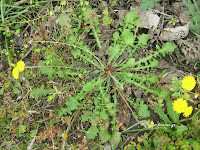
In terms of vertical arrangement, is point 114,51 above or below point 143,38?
below

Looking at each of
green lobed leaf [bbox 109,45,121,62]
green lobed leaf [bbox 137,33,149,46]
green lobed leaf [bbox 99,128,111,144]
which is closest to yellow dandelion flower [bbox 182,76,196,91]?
green lobed leaf [bbox 137,33,149,46]

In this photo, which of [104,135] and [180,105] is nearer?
[180,105]

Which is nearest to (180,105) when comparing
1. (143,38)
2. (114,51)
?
(143,38)

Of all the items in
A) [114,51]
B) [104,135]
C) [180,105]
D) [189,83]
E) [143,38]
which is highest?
[143,38]

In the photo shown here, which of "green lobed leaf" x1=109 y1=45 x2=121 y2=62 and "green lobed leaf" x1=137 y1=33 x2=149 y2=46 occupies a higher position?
"green lobed leaf" x1=137 y1=33 x2=149 y2=46

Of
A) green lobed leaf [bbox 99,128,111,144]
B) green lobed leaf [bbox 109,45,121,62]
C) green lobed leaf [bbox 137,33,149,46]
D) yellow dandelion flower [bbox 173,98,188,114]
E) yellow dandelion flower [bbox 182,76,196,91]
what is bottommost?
green lobed leaf [bbox 99,128,111,144]

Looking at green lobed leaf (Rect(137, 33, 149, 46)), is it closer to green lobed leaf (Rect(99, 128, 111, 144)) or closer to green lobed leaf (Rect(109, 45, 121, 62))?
green lobed leaf (Rect(109, 45, 121, 62))

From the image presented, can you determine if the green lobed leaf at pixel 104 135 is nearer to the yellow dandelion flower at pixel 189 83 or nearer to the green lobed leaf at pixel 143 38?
the yellow dandelion flower at pixel 189 83

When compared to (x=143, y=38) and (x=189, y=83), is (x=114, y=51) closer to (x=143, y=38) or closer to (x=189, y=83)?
(x=143, y=38)
